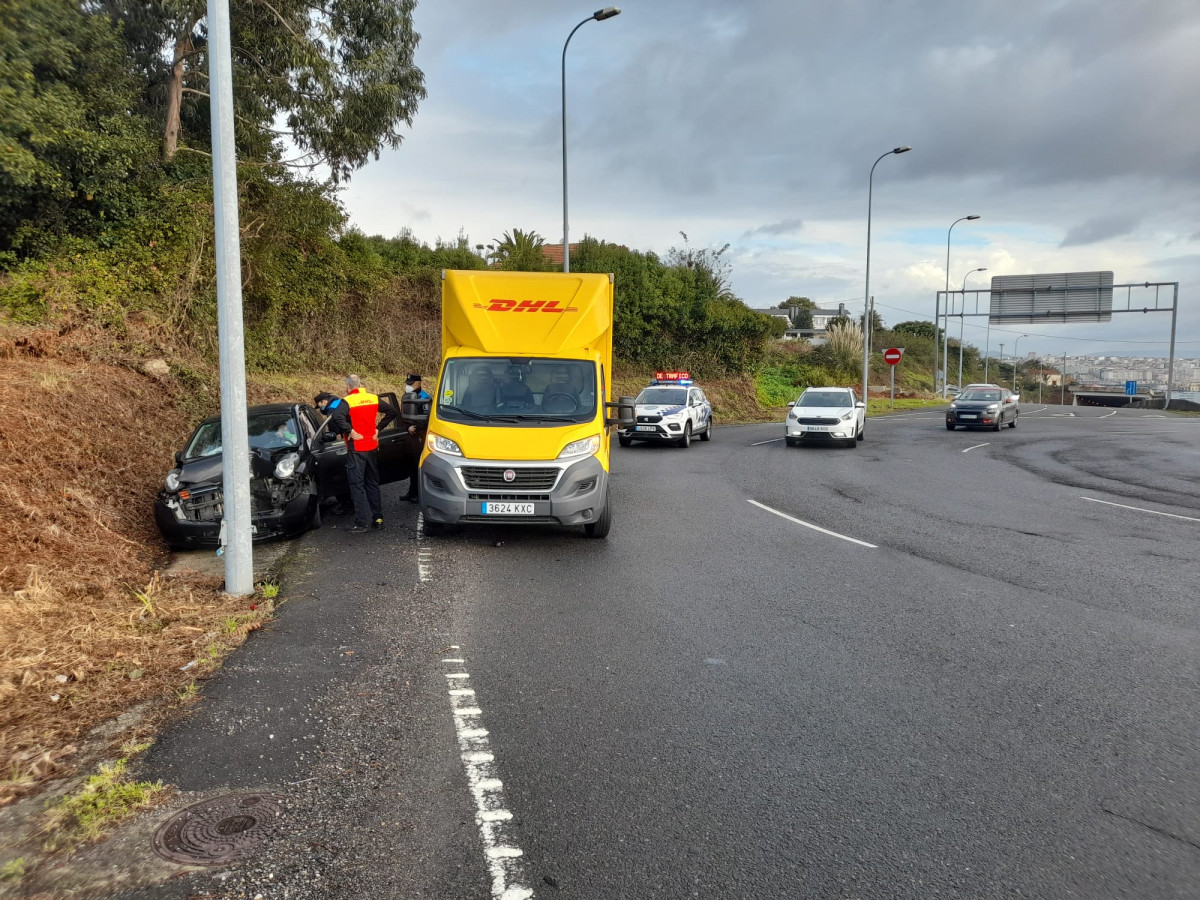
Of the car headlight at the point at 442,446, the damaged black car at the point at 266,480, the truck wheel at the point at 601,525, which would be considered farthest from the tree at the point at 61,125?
the truck wheel at the point at 601,525

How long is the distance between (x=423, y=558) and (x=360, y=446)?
201cm

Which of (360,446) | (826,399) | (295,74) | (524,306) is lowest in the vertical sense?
(360,446)

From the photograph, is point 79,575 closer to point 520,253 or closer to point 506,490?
point 506,490

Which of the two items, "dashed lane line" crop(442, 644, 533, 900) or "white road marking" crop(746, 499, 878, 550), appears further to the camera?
"white road marking" crop(746, 499, 878, 550)

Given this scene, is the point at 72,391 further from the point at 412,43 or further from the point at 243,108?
the point at 412,43

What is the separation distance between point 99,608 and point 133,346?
9.97 meters

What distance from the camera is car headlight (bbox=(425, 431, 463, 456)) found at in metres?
8.83

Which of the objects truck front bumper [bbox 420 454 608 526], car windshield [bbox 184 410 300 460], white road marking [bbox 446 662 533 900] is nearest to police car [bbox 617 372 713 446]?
car windshield [bbox 184 410 300 460]

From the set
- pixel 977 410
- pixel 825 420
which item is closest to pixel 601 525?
pixel 825 420

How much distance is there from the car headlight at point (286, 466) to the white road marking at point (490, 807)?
17.7 ft

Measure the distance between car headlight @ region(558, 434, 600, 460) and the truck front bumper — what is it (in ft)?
0.46

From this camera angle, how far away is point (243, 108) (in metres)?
19.8

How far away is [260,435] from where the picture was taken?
10211 mm

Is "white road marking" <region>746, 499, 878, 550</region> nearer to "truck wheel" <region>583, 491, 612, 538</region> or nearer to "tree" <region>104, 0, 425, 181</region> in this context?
"truck wheel" <region>583, 491, 612, 538</region>
